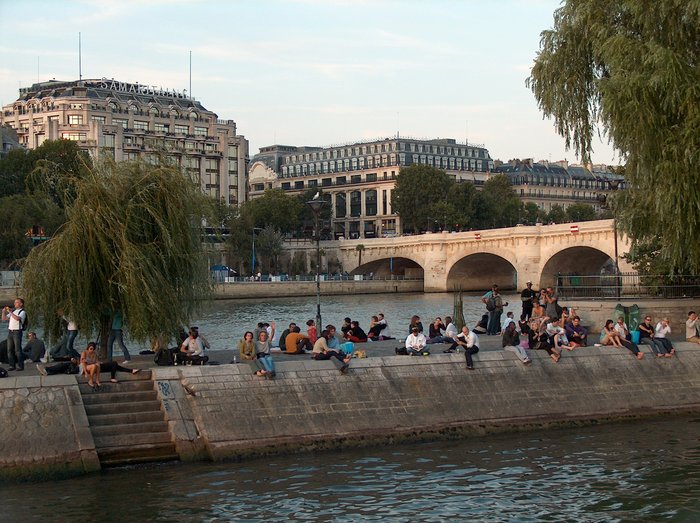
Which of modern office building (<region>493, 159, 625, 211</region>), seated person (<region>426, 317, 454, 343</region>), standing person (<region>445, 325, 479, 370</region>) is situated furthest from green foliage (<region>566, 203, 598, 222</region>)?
standing person (<region>445, 325, 479, 370</region>)

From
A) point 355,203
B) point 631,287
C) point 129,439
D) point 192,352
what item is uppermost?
point 355,203

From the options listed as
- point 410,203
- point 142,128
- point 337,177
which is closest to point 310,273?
point 410,203

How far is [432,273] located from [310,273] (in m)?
20.9

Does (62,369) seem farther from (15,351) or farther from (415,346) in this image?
(415,346)

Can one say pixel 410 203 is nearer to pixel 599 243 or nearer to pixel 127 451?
pixel 599 243

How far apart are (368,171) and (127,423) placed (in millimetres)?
137734

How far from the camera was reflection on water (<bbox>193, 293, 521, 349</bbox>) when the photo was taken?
51781mm

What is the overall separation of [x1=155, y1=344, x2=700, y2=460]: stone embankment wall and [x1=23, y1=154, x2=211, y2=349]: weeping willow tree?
7.20 feet

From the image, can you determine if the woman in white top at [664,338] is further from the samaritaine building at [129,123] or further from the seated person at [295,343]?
the samaritaine building at [129,123]

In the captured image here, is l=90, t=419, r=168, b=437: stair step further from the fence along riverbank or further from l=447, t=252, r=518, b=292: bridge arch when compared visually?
l=447, t=252, r=518, b=292: bridge arch

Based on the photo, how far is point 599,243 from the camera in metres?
78.1

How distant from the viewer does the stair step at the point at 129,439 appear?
19469 millimetres

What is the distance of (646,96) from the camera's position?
86.2 feet

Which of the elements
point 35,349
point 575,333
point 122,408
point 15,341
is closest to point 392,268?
point 575,333
